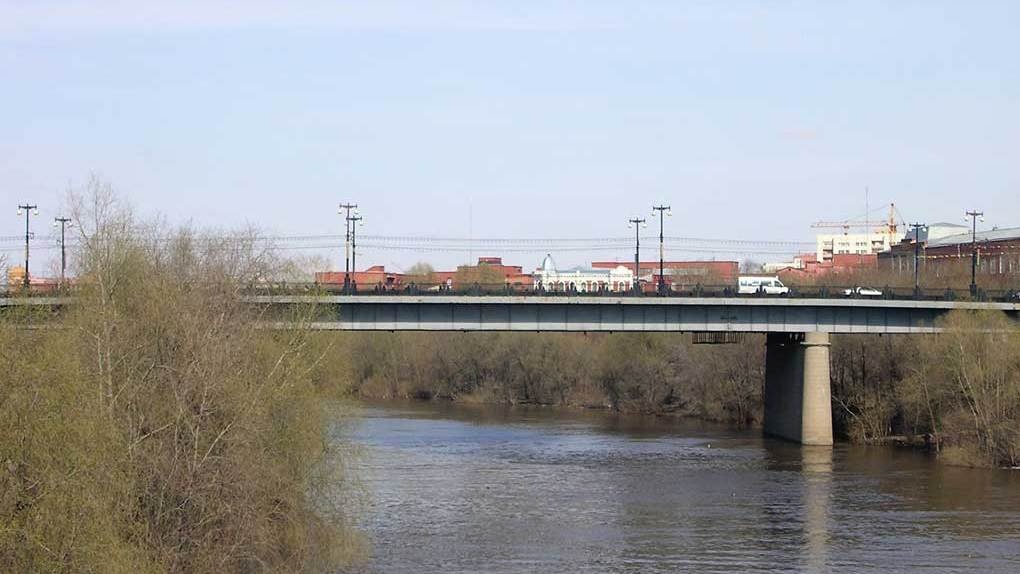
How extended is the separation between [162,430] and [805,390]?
52.9 meters

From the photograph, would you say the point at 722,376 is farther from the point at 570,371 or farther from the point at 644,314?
the point at 644,314

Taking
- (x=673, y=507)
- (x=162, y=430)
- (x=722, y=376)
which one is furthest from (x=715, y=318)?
(x=162, y=430)

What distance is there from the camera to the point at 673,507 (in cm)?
5344

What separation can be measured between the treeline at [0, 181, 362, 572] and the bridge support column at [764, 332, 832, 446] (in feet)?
134

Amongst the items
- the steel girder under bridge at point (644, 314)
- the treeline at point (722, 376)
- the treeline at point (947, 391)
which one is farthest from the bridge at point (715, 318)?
the treeline at point (947, 391)

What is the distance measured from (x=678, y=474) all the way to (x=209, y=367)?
34708 mm

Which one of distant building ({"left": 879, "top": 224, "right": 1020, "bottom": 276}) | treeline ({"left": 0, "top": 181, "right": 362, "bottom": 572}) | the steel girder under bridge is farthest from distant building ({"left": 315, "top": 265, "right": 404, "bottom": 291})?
distant building ({"left": 879, "top": 224, "right": 1020, "bottom": 276})

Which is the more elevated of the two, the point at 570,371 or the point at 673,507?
the point at 570,371

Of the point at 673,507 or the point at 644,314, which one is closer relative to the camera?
the point at 673,507

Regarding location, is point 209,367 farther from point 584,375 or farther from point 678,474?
point 584,375

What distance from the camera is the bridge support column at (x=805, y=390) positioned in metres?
77.3

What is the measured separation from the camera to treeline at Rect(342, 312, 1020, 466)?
67.1 metres

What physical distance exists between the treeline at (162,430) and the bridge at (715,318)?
2866 cm

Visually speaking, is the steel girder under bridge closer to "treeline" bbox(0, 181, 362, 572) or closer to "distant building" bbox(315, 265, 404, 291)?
"distant building" bbox(315, 265, 404, 291)
